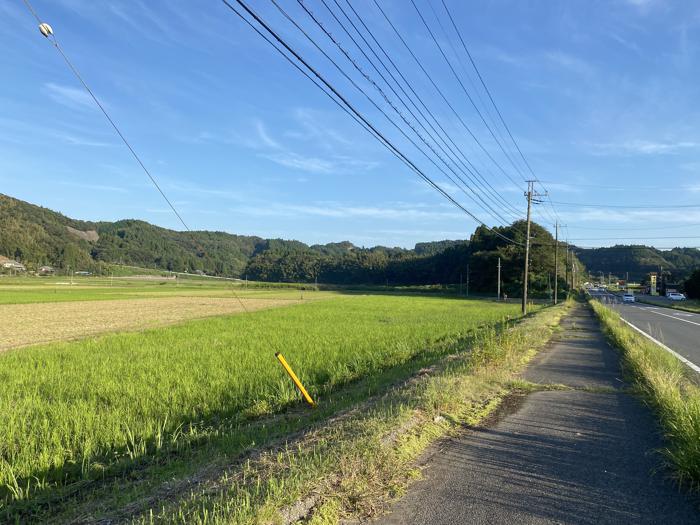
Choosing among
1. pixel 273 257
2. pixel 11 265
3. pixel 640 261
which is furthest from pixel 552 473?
pixel 273 257

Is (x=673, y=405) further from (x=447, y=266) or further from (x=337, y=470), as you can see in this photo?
(x=447, y=266)

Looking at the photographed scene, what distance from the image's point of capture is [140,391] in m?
8.61

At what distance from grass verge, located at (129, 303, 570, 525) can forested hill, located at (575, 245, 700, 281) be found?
4648 inches

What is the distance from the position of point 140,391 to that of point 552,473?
24.1 feet

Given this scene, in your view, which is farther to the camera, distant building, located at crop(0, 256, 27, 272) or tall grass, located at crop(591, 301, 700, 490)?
distant building, located at crop(0, 256, 27, 272)

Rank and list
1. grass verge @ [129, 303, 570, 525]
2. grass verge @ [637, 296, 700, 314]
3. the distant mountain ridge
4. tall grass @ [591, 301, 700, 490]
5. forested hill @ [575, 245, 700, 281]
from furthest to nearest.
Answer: the distant mountain ridge
forested hill @ [575, 245, 700, 281]
grass verge @ [637, 296, 700, 314]
tall grass @ [591, 301, 700, 490]
grass verge @ [129, 303, 570, 525]

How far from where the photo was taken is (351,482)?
3930 mm

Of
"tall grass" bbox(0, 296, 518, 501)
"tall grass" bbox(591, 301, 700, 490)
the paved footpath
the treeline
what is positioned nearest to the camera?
the paved footpath

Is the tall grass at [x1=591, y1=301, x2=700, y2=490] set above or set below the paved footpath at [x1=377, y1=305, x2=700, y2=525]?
above

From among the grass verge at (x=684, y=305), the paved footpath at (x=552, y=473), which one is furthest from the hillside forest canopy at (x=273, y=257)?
the paved footpath at (x=552, y=473)

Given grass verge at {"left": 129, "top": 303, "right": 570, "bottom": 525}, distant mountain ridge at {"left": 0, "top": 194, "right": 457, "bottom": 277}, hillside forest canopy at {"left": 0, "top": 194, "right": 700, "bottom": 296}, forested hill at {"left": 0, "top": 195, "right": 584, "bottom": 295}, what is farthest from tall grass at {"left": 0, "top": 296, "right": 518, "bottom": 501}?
distant mountain ridge at {"left": 0, "top": 194, "right": 457, "bottom": 277}

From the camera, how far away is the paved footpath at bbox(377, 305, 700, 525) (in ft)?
11.9

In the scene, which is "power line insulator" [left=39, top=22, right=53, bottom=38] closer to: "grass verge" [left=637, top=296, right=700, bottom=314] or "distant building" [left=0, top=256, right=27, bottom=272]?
"grass verge" [left=637, top=296, right=700, bottom=314]

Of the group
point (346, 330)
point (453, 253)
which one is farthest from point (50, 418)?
point (453, 253)
